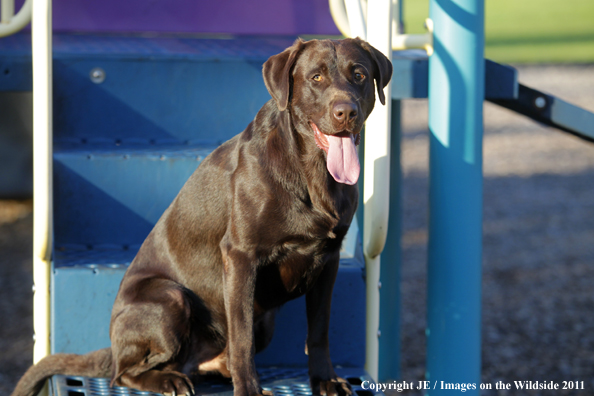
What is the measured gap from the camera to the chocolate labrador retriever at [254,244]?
2.08 meters

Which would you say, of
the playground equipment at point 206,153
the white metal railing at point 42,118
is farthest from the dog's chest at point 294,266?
the white metal railing at point 42,118

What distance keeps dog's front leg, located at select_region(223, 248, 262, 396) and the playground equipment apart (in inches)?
9.9

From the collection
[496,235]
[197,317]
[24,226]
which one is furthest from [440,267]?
[24,226]

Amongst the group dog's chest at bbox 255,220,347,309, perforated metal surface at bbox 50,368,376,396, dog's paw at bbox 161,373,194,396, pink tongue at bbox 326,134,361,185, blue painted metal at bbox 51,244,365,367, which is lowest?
perforated metal surface at bbox 50,368,376,396

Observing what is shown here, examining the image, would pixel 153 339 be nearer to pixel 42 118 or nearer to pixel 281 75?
pixel 42 118

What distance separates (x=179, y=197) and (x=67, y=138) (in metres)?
1.06

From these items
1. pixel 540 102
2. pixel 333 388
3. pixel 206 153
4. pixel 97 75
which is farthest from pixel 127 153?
pixel 540 102

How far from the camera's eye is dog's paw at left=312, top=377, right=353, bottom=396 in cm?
219

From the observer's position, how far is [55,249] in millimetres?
2840

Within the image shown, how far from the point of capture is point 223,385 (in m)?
2.33

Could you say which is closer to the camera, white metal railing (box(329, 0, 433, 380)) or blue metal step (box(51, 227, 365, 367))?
white metal railing (box(329, 0, 433, 380))

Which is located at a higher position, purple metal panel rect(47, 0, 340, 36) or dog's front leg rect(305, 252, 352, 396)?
purple metal panel rect(47, 0, 340, 36)

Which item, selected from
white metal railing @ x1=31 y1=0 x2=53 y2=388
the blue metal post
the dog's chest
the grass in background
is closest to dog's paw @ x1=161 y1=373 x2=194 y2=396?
the dog's chest

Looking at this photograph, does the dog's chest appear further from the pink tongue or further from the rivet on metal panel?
the rivet on metal panel
